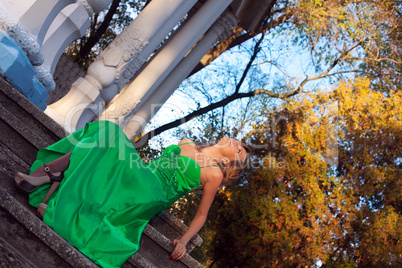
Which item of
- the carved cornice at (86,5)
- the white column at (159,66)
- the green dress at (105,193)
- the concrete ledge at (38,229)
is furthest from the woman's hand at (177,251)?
the white column at (159,66)

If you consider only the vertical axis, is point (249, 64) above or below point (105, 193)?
above

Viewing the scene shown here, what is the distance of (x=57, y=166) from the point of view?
339 cm

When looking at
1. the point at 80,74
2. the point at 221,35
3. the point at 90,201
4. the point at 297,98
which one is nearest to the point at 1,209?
the point at 90,201

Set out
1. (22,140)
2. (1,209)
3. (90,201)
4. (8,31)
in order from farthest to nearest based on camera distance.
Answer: (8,31) → (22,140) → (90,201) → (1,209)

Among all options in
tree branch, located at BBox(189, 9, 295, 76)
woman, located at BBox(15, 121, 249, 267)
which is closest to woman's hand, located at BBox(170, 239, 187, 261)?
woman, located at BBox(15, 121, 249, 267)

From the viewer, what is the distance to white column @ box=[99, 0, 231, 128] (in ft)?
29.8

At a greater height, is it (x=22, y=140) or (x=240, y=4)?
(x=240, y=4)

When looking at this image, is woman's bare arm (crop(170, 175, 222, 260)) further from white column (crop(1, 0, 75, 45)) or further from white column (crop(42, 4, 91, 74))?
white column (crop(42, 4, 91, 74))

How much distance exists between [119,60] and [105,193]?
427 cm

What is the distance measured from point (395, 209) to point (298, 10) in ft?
20.2

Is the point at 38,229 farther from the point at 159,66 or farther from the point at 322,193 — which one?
the point at 322,193

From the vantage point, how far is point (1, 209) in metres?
2.46

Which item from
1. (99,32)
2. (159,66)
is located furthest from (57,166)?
(99,32)

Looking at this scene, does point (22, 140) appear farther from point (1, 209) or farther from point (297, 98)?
point (297, 98)
